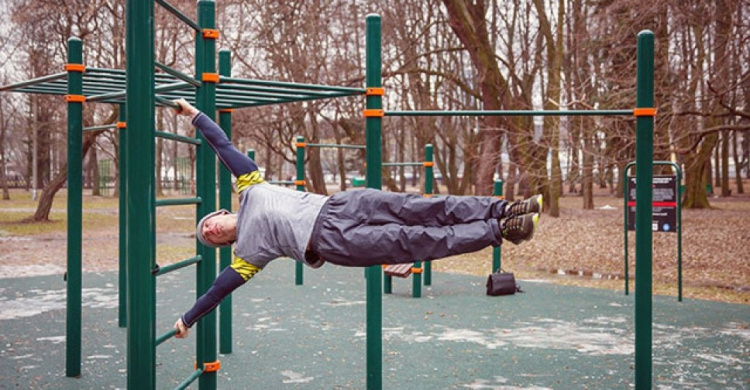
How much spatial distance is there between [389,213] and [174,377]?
90.2 inches

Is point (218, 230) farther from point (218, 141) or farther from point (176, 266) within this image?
point (218, 141)

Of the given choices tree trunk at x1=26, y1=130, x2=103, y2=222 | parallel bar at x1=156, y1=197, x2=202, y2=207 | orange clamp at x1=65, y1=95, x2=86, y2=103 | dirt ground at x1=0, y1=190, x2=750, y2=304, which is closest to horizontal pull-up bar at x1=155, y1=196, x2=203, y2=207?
parallel bar at x1=156, y1=197, x2=202, y2=207

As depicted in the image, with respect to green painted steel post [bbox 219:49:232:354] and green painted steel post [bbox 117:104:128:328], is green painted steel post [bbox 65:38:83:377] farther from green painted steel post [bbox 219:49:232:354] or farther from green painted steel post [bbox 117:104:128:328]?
green painted steel post [bbox 219:49:232:354]

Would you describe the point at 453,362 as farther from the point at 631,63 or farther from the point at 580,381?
the point at 631,63

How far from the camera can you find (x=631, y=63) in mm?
11391

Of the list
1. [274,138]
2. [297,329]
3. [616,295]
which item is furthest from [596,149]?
[274,138]

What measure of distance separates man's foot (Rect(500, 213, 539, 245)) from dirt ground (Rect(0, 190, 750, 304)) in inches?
243

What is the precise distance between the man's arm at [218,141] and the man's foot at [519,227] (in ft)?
4.55

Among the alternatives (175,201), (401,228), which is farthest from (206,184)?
(401,228)

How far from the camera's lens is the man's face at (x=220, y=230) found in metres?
3.62

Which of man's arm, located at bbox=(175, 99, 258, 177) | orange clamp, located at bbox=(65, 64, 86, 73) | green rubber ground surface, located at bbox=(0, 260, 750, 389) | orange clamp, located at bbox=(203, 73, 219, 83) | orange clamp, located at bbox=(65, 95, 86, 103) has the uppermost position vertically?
orange clamp, located at bbox=(65, 64, 86, 73)

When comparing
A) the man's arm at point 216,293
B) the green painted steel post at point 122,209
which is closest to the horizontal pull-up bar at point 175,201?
the man's arm at point 216,293

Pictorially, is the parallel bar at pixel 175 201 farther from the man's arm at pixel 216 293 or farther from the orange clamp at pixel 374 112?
the orange clamp at pixel 374 112

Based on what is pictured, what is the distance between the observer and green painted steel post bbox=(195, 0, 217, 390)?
4055mm
